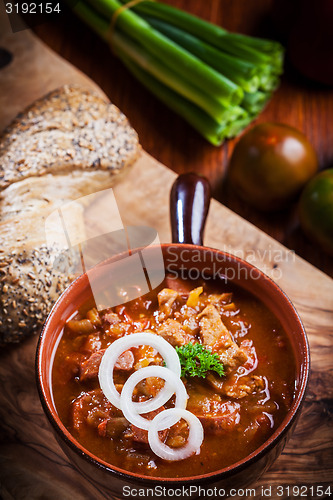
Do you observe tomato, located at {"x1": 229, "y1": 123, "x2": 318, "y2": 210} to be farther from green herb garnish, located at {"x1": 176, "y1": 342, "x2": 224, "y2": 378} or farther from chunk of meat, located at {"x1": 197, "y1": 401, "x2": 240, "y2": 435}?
chunk of meat, located at {"x1": 197, "y1": 401, "x2": 240, "y2": 435}

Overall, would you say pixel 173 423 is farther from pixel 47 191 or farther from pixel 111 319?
pixel 47 191

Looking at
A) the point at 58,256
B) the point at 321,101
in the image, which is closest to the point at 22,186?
the point at 58,256

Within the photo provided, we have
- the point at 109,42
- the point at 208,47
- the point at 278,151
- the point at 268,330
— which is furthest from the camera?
the point at 109,42

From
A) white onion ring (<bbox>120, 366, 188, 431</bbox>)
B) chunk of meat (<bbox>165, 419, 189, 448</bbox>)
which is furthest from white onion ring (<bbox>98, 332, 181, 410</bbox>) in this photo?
chunk of meat (<bbox>165, 419, 189, 448</bbox>)

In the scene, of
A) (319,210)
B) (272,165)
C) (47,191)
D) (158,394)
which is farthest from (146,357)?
(272,165)

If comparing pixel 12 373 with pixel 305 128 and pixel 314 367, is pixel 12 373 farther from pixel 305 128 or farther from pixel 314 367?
pixel 305 128

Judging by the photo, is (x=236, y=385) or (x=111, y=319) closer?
(x=236, y=385)

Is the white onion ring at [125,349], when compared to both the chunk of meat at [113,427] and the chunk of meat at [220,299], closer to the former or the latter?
the chunk of meat at [113,427]
